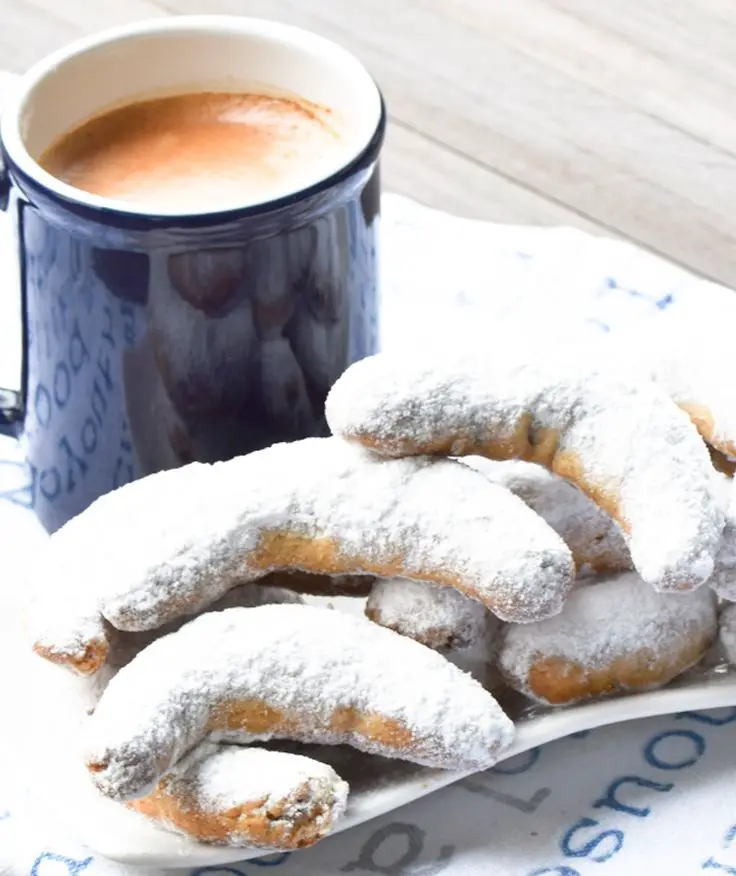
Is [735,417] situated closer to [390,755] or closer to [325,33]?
[390,755]

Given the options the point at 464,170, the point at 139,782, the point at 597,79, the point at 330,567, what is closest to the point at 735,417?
the point at 330,567

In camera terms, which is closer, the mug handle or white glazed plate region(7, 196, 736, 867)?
white glazed plate region(7, 196, 736, 867)

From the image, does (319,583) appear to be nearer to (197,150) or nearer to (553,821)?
(553,821)

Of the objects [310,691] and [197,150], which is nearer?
[310,691]

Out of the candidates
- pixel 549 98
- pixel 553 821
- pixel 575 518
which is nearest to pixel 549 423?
pixel 575 518

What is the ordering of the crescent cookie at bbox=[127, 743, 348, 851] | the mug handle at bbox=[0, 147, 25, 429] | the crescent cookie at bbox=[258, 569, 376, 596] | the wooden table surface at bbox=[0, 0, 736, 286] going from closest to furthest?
1. the crescent cookie at bbox=[127, 743, 348, 851]
2. the crescent cookie at bbox=[258, 569, 376, 596]
3. the mug handle at bbox=[0, 147, 25, 429]
4. the wooden table surface at bbox=[0, 0, 736, 286]

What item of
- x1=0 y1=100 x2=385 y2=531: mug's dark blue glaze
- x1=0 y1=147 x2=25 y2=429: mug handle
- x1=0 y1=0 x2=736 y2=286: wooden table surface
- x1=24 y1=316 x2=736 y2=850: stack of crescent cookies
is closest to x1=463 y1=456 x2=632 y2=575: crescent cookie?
x1=24 y1=316 x2=736 y2=850: stack of crescent cookies

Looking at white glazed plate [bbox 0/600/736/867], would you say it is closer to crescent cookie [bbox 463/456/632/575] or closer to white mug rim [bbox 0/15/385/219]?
crescent cookie [bbox 463/456/632/575]
